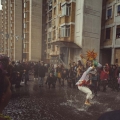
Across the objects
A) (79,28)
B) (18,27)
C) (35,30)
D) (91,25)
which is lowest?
Result: (79,28)

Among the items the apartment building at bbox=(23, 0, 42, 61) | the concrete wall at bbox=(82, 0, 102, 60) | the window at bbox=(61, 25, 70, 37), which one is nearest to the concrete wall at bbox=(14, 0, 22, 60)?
the apartment building at bbox=(23, 0, 42, 61)

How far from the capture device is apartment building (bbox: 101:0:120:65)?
20.6m

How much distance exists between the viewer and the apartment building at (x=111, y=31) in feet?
67.5

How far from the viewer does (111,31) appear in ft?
72.3

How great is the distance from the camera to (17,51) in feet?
153

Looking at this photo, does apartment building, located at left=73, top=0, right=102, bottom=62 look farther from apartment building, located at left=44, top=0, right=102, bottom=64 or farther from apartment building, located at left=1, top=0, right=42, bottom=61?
apartment building, located at left=1, top=0, right=42, bottom=61

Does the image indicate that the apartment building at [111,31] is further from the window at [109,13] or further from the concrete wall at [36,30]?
the concrete wall at [36,30]

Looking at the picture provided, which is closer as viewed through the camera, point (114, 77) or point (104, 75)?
point (104, 75)

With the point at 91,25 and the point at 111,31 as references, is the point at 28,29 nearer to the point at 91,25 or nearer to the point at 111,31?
the point at 91,25

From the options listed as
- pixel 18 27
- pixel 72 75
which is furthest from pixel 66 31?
pixel 18 27

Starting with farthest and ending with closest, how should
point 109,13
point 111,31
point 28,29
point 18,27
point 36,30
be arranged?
point 18,27 → point 28,29 → point 36,30 → point 109,13 → point 111,31

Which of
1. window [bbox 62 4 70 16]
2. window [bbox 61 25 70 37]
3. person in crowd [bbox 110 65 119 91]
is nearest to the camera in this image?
person in crowd [bbox 110 65 119 91]

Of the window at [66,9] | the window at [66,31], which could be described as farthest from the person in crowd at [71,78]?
the window at [66,9]

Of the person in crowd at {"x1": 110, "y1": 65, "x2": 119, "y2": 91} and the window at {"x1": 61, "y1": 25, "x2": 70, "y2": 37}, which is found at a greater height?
the window at {"x1": 61, "y1": 25, "x2": 70, "y2": 37}
